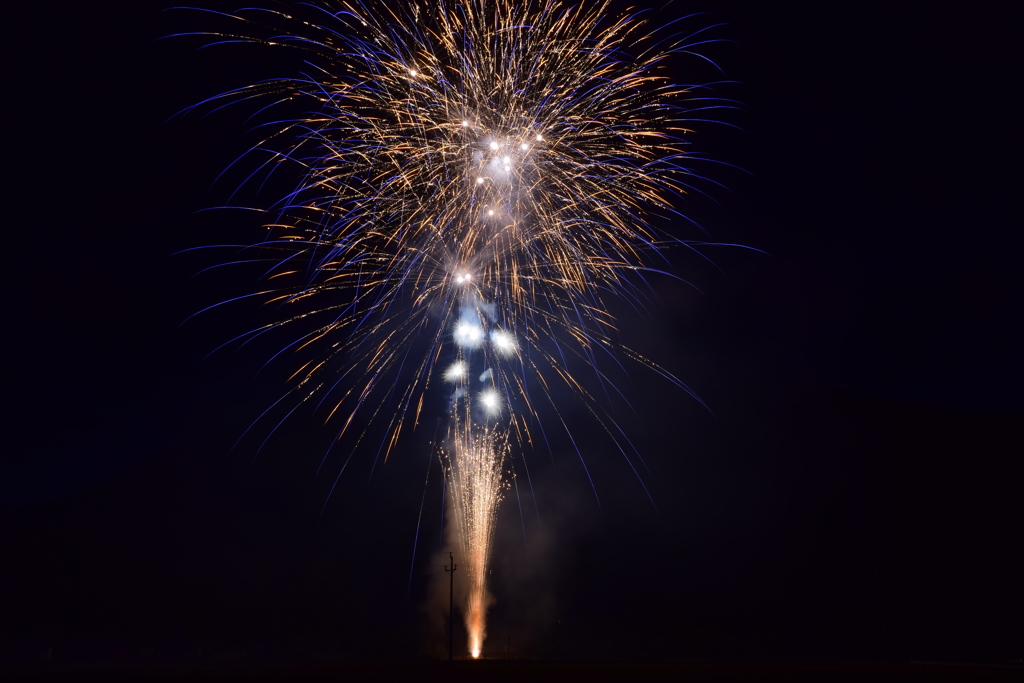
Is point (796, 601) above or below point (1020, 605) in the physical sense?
above

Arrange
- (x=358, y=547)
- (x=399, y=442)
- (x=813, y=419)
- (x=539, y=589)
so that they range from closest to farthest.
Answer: (x=539, y=589), (x=358, y=547), (x=813, y=419), (x=399, y=442)

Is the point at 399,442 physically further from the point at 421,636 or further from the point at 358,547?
the point at 421,636

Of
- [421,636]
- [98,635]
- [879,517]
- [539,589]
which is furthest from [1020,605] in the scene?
[98,635]

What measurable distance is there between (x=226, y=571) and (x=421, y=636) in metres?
36.4

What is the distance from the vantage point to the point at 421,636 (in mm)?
72875

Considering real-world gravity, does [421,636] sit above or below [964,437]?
below

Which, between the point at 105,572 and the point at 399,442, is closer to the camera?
the point at 105,572

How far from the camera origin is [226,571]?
93.2 meters

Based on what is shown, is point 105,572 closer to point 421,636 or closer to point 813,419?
point 421,636

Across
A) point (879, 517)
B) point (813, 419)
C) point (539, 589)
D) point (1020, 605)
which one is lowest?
point (1020, 605)

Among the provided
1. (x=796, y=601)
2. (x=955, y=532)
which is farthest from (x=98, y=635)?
(x=955, y=532)

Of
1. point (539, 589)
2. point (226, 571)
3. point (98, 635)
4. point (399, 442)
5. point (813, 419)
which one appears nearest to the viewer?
point (98, 635)

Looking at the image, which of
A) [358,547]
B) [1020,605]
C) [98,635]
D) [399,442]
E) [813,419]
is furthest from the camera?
[399,442]

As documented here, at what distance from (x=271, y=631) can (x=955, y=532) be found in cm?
7750
